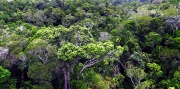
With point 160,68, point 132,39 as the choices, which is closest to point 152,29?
point 132,39

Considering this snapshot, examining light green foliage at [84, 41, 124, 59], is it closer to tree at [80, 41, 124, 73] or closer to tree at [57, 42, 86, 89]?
tree at [80, 41, 124, 73]

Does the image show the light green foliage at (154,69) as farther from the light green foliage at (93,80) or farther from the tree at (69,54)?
the tree at (69,54)

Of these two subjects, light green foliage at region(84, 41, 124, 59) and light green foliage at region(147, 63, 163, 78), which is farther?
light green foliage at region(147, 63, 163, 78)

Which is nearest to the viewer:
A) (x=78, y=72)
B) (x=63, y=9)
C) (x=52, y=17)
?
(x=78, y=72)

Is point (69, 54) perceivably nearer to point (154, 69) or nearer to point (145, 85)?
point (145, 85)

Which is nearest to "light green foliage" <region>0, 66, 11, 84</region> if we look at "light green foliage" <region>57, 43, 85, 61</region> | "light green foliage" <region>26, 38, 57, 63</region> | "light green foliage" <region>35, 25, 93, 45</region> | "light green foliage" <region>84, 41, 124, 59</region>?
"light green foliage" <region>26, 38, 57, 63</region>

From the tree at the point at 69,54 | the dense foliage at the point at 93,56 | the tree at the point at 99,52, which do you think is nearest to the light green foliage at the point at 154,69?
the dense foliage at the point at 93,56

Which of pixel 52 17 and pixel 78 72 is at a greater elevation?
pixel 52 17

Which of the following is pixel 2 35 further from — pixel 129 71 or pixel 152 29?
pixel 152 29

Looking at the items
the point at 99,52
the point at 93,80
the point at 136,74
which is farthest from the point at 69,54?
the point at 136,74
